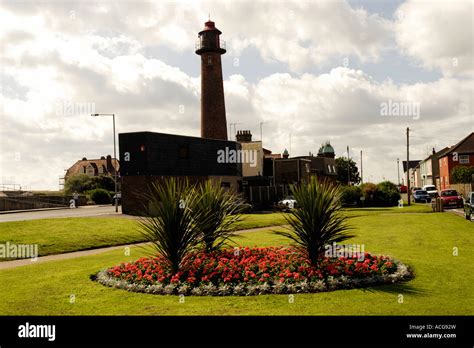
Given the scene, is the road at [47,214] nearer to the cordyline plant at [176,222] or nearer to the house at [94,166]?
the cordyline plant at [176,222]

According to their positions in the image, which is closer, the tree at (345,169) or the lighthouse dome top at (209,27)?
the lighthouse dome top at (209,27)

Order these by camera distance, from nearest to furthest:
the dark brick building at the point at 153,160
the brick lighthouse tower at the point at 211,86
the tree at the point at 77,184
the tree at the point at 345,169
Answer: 1. the dark brick building at the point at 153,160
2. the brick lighthouse tower at the point at 211,86
3. the tree at the point at 77,184
4. the tree at the point at 345,169

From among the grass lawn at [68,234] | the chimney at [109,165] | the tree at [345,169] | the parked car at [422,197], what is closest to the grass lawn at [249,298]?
the grass lawn at [68,234]

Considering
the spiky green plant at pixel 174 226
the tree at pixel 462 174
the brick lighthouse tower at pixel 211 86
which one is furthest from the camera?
the tree at pixel 462 174

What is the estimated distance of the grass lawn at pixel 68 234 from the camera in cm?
2248

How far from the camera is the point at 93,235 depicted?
2531cm

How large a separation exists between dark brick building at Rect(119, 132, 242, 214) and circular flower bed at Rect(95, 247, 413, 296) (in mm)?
24523

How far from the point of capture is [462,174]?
63.3m

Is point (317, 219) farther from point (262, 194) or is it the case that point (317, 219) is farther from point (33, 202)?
point (33, 202)

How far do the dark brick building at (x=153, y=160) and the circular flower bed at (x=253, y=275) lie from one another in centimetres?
2452

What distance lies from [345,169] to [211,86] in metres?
66.6

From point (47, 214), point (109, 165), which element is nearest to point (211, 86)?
point (47, 214)

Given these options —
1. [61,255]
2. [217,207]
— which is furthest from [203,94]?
[217,207]
